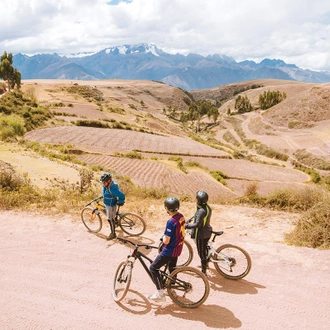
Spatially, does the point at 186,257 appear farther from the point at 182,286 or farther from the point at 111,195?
the point at 111,195

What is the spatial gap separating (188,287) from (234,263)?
132 cm

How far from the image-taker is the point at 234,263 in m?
6.89

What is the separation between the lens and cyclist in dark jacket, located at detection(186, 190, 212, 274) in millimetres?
6547

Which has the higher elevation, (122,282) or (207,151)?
(122,282)

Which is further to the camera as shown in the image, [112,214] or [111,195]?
[112,214]

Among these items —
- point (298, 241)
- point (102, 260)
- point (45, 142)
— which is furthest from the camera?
point (45, 142)

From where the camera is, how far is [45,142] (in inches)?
1347

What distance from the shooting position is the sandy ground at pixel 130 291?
571 centimetres

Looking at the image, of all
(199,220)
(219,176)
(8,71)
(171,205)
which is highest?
(8,71)

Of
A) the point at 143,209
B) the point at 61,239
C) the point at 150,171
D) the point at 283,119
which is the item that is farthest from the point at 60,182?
the point at 283,119

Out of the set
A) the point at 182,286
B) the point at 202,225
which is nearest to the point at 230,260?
the point at 202,225

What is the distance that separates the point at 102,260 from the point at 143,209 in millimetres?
4274

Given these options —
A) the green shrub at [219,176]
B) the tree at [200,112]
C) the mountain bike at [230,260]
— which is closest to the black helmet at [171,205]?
the mountain bike at [230,260]

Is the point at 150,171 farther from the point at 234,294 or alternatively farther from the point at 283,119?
the point at 283,119
